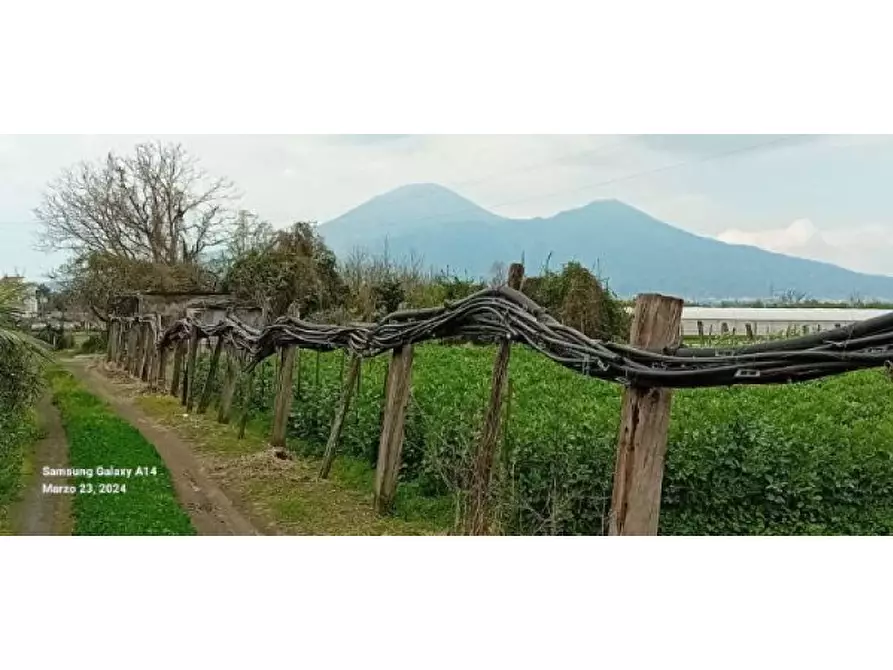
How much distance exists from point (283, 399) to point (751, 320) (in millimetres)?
4655

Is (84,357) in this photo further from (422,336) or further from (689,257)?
(689,257)

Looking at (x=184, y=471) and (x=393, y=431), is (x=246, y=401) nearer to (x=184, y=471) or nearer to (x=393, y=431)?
(x=184, y=471)

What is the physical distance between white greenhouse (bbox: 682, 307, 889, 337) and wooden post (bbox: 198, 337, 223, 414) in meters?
5.68

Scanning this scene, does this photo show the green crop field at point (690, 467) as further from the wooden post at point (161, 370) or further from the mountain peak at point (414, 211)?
the wooden post at point (161, 370)

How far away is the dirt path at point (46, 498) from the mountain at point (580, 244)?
2.21m

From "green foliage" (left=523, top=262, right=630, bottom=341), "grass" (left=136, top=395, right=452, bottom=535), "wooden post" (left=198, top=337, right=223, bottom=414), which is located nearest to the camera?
"grass" (left=136, top=395, right=452, bottom=535)

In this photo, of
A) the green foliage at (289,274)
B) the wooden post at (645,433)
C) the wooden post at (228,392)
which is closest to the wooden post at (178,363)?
the wooden post at (228,392)

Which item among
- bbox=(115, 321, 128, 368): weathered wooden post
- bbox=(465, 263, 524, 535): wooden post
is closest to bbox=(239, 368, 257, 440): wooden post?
bbox=(115, 321, 128, 368): weathered wooden post

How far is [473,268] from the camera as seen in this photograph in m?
6.78

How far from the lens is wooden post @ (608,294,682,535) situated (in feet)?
14.1

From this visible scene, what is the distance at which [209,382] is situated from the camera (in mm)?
11141

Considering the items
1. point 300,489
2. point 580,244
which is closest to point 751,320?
point 580,244

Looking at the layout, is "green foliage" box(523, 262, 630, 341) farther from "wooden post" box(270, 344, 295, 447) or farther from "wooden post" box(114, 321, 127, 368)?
"wooden post" box(114, 321, 127, 368)
